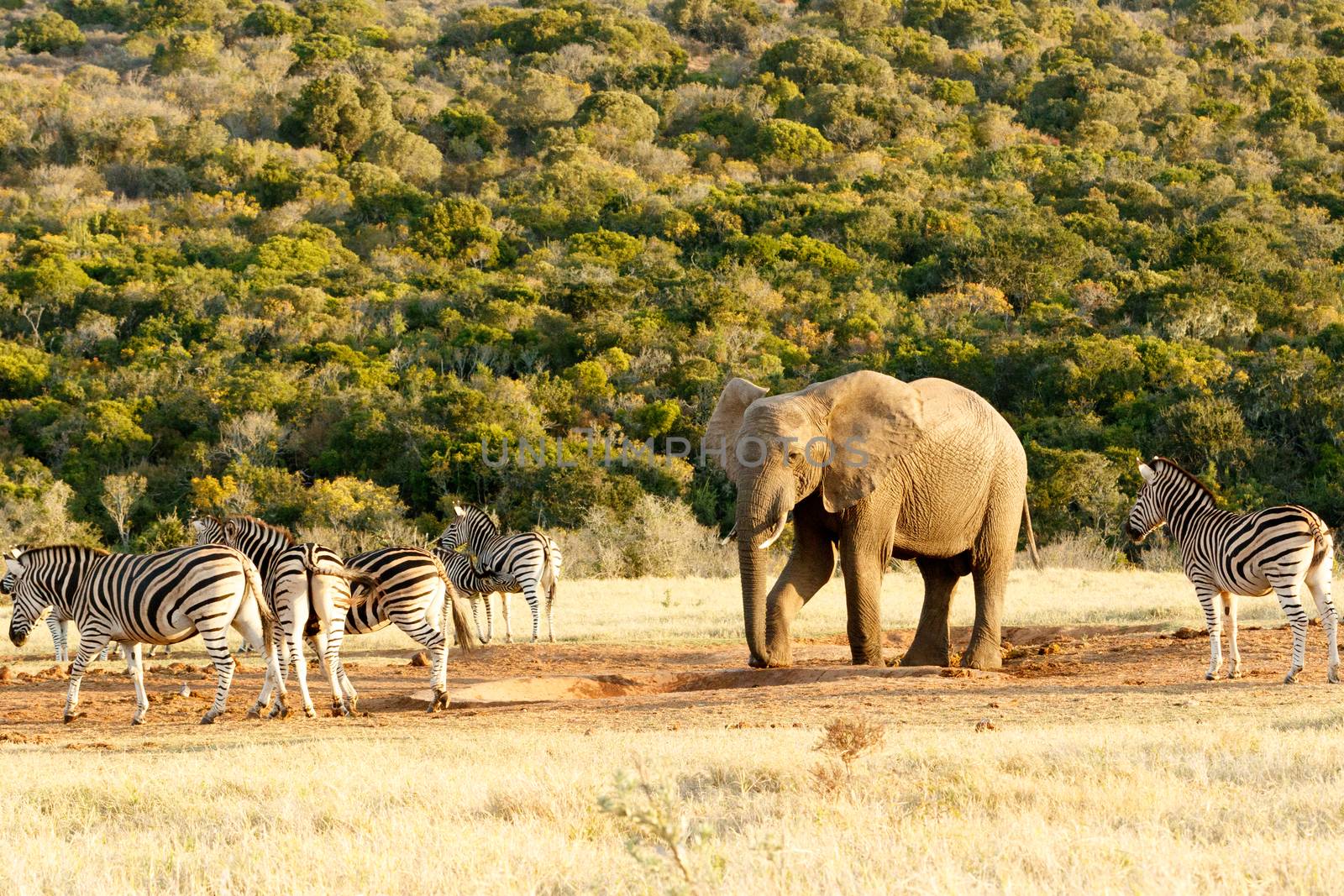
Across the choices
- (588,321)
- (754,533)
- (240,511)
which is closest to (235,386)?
(240,511)

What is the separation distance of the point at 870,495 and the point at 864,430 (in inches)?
26.2

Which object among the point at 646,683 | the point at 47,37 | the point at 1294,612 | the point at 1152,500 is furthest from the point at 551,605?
the point at 47,37

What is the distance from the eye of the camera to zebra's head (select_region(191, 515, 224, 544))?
15121 mm

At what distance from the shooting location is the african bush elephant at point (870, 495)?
1337 centimetres

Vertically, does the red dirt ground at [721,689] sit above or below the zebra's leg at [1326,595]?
below

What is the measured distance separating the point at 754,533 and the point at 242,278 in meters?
35.7

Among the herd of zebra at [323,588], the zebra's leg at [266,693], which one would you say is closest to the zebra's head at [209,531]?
the herd of zebra at [323,588]

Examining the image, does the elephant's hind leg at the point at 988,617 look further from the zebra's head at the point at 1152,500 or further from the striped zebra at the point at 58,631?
the striped zebra at the point at 58,631

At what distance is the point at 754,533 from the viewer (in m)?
13.1

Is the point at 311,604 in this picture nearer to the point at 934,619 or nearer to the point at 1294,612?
the point at 934,619

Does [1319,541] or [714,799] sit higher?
[1319,541]

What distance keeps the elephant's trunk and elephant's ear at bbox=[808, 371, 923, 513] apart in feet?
2.22

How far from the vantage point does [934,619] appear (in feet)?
50.1

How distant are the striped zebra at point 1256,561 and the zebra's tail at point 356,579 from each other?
24.9ft
